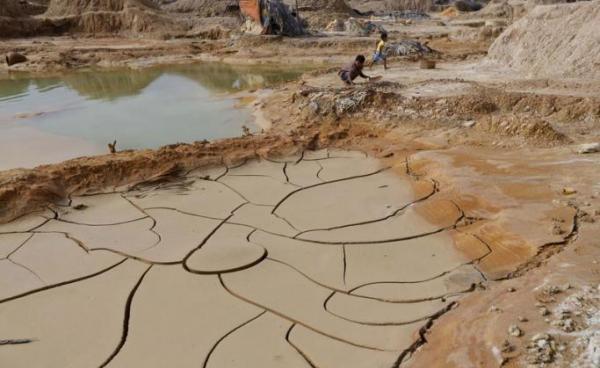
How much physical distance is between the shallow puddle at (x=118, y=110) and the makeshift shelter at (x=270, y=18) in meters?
4.03

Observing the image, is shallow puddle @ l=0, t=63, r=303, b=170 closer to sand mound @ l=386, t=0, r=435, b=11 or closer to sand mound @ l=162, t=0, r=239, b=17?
sand mound @ l=162, t=0, r=239, b=17

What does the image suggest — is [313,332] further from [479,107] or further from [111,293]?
[479,107]

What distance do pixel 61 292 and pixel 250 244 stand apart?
1437 mm

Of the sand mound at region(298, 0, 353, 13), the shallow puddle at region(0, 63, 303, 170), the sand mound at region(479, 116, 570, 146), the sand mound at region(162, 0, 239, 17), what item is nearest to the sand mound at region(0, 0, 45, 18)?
the sand mound at region(162, 0, 239, 17)

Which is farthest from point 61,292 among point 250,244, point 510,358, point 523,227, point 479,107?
point 479,107

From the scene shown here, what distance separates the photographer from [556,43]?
26.6ft

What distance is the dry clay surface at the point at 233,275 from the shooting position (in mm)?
2908

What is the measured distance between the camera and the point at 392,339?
2.88 metres

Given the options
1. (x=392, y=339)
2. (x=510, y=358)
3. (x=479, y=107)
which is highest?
(x=479, y=107)

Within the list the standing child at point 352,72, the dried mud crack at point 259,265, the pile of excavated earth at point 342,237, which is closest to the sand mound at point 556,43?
the pile of excavated earth at point 342,237

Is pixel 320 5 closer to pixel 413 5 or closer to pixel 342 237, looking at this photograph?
pixel 413 5

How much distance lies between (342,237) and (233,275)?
1.00 metres

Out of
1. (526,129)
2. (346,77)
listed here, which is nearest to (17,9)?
(346,77)

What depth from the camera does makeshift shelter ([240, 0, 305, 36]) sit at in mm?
18406
